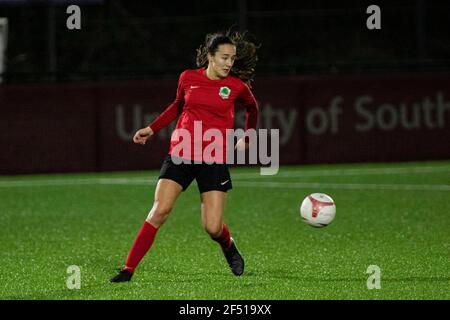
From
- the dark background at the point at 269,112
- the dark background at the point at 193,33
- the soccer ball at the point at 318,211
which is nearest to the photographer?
the soccer ball at the point at 318,211

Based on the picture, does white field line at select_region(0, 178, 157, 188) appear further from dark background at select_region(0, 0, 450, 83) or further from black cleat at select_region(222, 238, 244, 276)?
black cleat at select_region(222, 238, 244, 276)

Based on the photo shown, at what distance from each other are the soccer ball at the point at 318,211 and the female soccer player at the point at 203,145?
0.71 meters

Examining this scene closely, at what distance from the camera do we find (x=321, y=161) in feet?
60.4

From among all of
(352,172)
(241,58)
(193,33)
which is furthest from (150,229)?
(193,33)

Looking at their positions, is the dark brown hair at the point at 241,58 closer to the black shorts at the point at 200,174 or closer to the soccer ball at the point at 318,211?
the black shorts at the point at 200,174

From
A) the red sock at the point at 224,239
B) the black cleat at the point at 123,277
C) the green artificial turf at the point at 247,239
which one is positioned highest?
the red sock at the point at 224,239

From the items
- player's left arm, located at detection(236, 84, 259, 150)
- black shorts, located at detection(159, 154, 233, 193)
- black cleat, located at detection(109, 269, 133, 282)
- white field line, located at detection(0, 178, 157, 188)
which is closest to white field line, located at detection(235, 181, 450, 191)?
white field line, located at detection(0, 178, 157, 188)

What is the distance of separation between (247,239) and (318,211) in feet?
6.87

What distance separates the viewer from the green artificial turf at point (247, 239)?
7613mm

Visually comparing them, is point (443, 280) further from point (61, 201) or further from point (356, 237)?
point (61, 201)

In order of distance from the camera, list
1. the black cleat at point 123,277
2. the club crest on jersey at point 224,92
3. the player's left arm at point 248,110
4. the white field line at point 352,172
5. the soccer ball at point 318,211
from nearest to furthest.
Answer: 1. the black cleat at point 123,277
2. the club crest on jersey at point 224,92
3. the player's left arm at point 248,110
4. the soccer ball at point 318,211
5. the white field line at point 352,172

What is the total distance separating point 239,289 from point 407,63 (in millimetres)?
11758

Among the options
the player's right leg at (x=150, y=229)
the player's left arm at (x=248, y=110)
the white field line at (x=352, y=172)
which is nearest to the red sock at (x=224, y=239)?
the player's right leg at (x=150, y=229)
